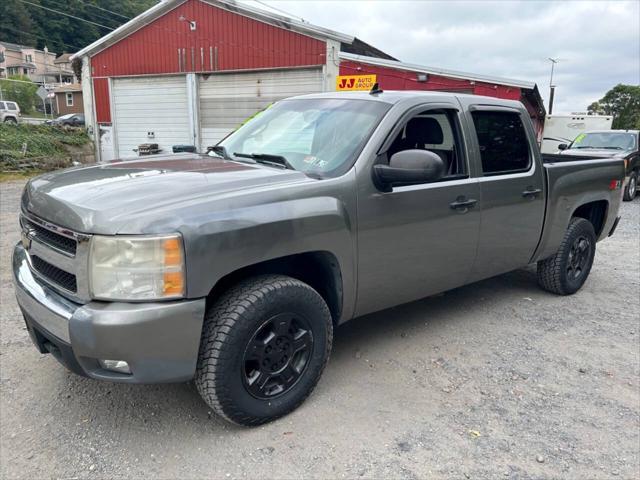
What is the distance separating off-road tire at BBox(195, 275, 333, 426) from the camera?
2.50 meters

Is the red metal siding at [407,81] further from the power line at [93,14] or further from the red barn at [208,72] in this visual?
the power line at [93,14]

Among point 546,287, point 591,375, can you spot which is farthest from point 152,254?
point 546,287

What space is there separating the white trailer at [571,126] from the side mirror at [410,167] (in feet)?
66.6

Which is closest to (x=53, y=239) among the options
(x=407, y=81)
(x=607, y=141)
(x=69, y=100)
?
(x=407, y=81)

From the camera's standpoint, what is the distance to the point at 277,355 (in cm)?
276

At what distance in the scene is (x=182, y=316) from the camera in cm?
233

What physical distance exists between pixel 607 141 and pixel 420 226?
12.6 metres

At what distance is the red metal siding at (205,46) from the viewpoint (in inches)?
607

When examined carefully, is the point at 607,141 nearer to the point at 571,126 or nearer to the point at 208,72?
the point at 571,126

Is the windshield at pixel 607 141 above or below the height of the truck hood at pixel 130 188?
below

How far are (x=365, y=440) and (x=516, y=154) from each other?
2.79 m

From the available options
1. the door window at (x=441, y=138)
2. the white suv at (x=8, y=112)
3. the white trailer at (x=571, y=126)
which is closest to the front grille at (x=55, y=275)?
the door window at (x=441, y=138)

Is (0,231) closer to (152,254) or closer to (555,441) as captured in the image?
(152,254)

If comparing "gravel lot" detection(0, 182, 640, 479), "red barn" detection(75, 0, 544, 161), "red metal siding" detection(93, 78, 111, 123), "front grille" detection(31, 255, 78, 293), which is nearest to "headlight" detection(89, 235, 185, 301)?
"front grille" detection(31, 255, 78, 293)
